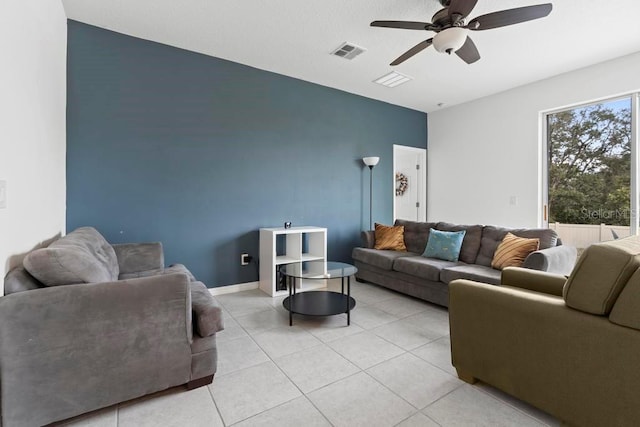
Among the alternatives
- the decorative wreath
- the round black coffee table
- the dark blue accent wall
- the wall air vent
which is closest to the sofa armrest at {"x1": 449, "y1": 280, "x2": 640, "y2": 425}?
the round black coffee table

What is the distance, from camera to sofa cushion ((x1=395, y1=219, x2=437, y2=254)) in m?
3.84

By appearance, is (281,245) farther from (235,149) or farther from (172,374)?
(172,374)

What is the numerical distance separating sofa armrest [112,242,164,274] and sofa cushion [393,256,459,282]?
2.50 m

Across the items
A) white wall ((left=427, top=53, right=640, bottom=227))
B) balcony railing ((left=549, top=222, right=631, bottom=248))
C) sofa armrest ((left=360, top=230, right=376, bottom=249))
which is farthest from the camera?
sofa armrest ((left=360, top=230, right=376, bottom=249))

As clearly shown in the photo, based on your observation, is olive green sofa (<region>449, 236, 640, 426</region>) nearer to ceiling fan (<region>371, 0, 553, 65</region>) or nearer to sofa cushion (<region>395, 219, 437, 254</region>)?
ceiling fan (<region>371, 0, 553, 65</region>)

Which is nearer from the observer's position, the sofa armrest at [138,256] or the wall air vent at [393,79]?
the sofa armrest at [138,256]

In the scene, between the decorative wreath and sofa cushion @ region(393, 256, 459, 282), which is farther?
the decorative wreath

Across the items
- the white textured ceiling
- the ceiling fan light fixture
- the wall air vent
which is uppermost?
the wall air vent

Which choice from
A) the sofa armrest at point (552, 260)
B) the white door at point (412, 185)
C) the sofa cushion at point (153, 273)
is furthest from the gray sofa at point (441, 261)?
the sofa cushion at point (153, 273)

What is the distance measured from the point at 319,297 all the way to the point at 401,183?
313cm

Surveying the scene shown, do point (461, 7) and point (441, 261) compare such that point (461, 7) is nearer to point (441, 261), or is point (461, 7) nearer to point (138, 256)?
point (441, 261)

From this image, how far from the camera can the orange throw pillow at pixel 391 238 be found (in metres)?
3.95

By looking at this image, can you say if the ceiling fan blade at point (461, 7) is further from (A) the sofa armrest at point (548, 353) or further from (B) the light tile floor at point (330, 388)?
(B) the light tile floor at point (330, 388)

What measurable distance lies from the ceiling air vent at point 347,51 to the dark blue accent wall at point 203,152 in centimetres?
88
